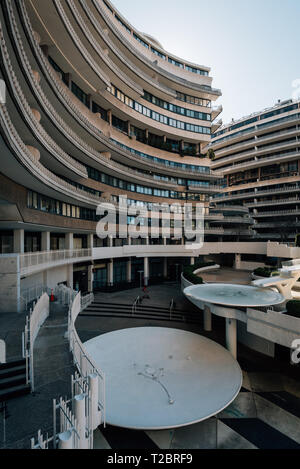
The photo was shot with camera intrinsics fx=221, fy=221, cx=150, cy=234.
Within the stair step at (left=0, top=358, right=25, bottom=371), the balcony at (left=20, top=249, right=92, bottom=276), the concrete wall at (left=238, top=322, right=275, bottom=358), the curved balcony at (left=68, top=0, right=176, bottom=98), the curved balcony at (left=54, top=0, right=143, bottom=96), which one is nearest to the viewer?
the stair step at (left=0, top=358, right=25, bottom=371)

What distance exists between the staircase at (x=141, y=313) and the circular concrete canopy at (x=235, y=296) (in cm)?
500

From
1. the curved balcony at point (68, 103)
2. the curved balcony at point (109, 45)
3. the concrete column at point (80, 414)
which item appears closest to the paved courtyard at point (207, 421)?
the concrete column at point (80, 414)

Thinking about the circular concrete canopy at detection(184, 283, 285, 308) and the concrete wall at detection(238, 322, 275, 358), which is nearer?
the circular concrete canopy at detection(184, 283, 285, 308)

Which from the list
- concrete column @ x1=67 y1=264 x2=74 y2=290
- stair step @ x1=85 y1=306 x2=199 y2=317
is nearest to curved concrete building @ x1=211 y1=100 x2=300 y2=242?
stair step @ x1=85 y1=306 x2=199 y2=317

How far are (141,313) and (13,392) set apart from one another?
1661 cm

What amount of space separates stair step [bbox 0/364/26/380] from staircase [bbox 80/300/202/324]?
14.4 meters

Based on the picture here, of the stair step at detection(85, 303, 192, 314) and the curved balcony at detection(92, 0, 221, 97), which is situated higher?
the curved balcony at detection(92, 0, 221, 97)

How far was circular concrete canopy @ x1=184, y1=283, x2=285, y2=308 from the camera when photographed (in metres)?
14.6

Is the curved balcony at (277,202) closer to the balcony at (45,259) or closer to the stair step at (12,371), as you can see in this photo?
the balcony at (45,259)

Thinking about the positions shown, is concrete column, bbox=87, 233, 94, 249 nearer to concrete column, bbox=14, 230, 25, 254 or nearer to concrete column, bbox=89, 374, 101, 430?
concrete column, bbox=14, 230, 25, 254

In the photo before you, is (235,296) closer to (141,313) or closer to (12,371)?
(141,313)

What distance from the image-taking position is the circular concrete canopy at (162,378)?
901cm

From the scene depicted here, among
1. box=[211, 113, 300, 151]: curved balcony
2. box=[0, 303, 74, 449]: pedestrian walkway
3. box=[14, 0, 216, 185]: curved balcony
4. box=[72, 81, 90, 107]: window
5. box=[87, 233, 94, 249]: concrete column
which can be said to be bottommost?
box=[0, 303, 74, 449]: pedestrian walkway

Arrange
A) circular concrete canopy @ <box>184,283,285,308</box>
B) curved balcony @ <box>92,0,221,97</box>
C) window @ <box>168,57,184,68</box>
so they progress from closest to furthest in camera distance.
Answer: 1. circular concrete canopy @ <box>184,283,285,308</box>
2. curved balcony @ <box>92,0,221,97</box>
3. window @ <box>168,57,184,68</box>
